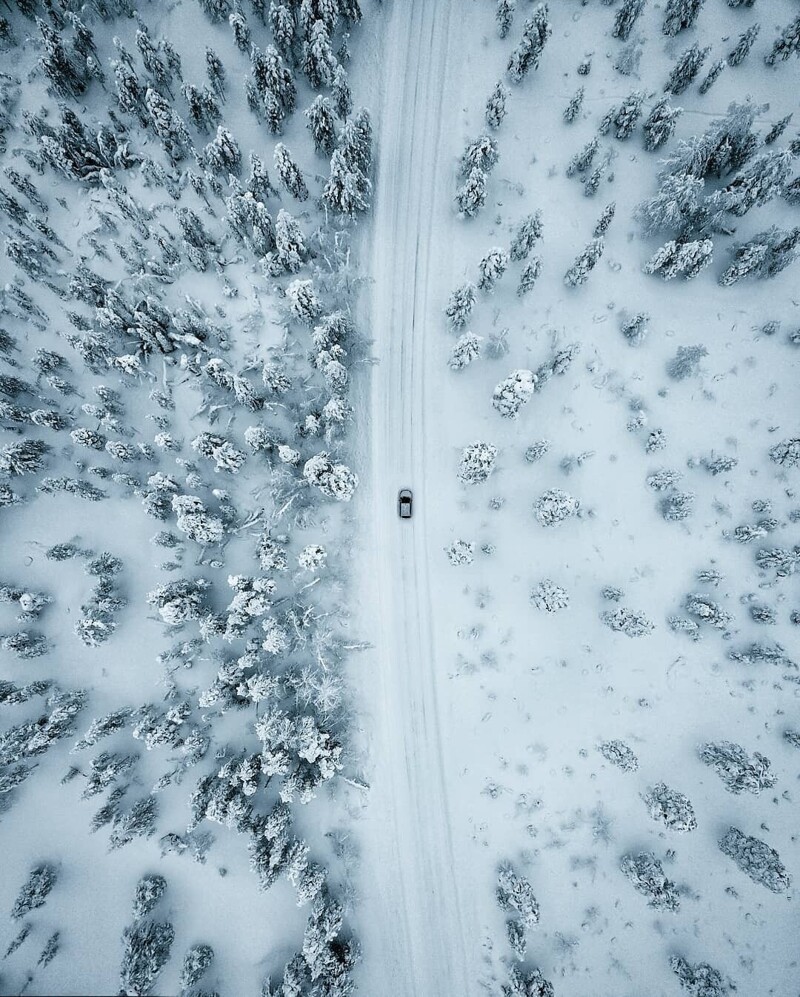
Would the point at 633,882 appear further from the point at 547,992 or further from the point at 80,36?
the point at 80,36

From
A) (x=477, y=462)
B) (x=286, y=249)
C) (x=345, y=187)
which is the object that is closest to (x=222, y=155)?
(x=286, y=249)

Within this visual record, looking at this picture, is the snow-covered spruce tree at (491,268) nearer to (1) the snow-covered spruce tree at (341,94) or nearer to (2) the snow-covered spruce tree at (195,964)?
(1) the snow-covered spruce tree at (341,94)

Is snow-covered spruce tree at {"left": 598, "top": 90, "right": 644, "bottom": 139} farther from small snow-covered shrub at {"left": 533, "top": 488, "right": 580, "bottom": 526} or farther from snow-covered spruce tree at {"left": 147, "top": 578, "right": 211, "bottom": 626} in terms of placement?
snow-covered spruce tree at {"left": 147, "top": 578, "right": 211, "bottom": 626}

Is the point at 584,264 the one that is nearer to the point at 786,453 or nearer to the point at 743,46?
the point at 786,453

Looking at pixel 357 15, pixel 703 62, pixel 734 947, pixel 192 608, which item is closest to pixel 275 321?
pixel 192 608

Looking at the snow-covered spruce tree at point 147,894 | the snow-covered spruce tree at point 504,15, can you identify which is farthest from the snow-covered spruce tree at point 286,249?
the snow-covered spruce tree at point 147,894
